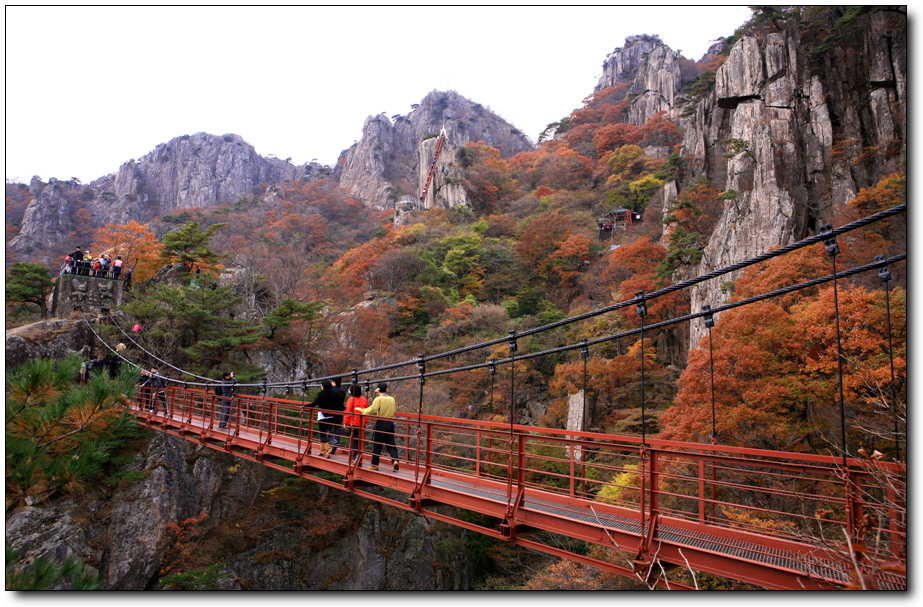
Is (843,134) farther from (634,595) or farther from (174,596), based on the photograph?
(174,596)

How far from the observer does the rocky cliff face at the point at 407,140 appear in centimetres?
5269

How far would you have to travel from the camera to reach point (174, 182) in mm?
55406

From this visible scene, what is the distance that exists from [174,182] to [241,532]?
56.2 metres

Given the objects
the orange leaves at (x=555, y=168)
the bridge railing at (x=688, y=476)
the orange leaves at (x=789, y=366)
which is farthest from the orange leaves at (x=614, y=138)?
the bridge railing at (x=688, y=476)

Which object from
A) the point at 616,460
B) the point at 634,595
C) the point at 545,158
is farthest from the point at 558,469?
the point at 545,158

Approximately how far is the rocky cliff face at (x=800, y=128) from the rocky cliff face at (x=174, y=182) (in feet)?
165

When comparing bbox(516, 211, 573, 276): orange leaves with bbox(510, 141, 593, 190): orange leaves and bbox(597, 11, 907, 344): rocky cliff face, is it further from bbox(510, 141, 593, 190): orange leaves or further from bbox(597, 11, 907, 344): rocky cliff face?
bbox(510, 141, 593, 190): orange leaves

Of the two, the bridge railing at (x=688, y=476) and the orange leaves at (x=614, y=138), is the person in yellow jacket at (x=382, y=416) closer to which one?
the bridge railing at (x=688, y=476)

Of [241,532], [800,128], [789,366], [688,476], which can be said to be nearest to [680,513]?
[688,476]

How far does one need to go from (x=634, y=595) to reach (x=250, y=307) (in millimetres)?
16409

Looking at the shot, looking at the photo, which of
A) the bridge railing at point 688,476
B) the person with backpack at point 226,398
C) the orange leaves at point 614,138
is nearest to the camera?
the bridge railing at point 688,476

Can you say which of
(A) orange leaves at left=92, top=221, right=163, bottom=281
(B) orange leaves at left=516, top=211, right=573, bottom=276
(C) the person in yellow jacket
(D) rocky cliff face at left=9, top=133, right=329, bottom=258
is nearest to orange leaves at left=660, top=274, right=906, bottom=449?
(C) the person in yellow jacket

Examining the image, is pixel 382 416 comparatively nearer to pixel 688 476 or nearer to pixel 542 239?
pixel 688 476

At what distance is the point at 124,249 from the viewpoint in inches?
793
